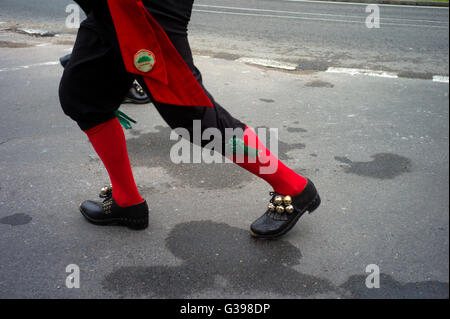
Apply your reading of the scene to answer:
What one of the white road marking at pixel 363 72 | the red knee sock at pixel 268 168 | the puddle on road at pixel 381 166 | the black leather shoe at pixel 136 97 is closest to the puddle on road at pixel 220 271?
the red knee sock at pixel 268 168

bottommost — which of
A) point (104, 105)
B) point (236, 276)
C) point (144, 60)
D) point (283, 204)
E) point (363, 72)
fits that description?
point (236, 276)

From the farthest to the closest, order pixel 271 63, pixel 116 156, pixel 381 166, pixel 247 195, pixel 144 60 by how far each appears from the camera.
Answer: pixel 271 63 → pixel 381 166 → pixel 247 195 → pixel 116 156 → pixel 144 60

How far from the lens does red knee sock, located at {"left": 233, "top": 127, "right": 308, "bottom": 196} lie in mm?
2086

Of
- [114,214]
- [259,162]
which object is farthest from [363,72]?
[114,214]

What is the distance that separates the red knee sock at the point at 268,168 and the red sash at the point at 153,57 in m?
0.35

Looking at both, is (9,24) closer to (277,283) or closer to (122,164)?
(122,164)

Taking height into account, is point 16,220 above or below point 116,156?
below

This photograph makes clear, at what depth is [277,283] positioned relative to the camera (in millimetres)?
2023

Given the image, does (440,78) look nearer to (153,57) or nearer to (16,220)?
(153,57)

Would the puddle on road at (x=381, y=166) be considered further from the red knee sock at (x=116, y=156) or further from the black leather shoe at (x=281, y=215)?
the red knee sock at (x=116, y=156)

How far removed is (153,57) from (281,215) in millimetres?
1054

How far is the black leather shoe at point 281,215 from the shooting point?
2.27 metres

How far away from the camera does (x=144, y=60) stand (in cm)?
173
